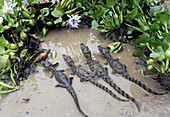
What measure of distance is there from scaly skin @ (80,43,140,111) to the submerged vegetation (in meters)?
0.49

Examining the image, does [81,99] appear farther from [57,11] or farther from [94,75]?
[57,11]

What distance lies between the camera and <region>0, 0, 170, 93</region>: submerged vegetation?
11.5 ft

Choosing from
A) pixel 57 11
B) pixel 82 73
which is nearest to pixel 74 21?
pixel 57 11

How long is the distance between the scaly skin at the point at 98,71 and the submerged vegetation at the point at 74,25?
1.62 feet

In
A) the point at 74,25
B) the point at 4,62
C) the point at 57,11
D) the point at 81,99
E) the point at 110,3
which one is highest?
the point at 110,3

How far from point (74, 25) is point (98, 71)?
1498 mm

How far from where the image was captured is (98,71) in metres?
3.64

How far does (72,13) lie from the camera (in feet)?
16.0

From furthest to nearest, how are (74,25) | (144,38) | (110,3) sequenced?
(74,25) < (110,3) < (144,38)

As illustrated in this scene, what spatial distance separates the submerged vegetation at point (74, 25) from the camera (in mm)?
3498

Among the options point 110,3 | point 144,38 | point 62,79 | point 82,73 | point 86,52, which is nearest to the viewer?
point 144,38

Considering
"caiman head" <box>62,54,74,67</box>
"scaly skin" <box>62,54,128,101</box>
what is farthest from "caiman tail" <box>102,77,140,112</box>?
"caiman head" <box>62,54,74,67</box>

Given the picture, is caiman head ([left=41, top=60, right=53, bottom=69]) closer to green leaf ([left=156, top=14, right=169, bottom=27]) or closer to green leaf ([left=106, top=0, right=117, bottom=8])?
green leaf ([left=106, top=0, right=117, bottom=8])

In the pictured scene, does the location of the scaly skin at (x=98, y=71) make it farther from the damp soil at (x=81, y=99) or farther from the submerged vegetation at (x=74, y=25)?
the submerged vegetation at (x=74, y=25)
